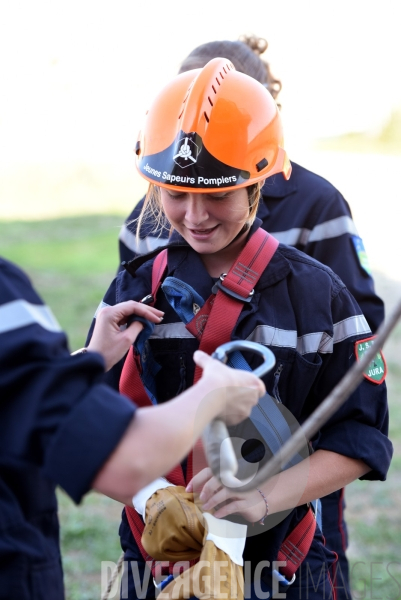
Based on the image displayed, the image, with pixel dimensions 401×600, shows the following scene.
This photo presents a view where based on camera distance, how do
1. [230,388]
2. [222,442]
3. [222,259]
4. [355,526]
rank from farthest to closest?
[355,526], [222,259], [222,442], [230,388]

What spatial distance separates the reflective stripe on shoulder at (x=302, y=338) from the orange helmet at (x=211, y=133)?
458 millimetres

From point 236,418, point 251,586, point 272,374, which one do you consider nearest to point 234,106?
point 272,374

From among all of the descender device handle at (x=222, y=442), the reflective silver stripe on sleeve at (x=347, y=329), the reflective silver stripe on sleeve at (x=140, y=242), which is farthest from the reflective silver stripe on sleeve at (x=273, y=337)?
the reflective silver stripe on sleeve at (x=140, y=242)

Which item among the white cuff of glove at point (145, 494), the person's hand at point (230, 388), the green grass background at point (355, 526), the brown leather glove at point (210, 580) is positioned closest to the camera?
the person's hand at point (230, 388)

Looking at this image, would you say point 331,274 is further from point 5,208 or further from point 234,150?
point 5,208

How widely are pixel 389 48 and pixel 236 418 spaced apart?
21515 millimetres

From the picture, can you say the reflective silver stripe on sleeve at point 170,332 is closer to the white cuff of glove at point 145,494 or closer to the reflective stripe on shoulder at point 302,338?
the reflective stripe on shoulder at point 302,338

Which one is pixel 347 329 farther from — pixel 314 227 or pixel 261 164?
pixel 314 227

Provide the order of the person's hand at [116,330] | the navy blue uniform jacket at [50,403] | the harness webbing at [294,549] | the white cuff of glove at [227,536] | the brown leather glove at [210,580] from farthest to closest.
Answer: the harness webbing at [294,549]
the person's hand at [116,330]
the white cuff of glove at [227,536]
the brown leather glove at [210,580]
the navy blue uniform jacket at [50,403]

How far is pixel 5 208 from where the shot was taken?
1597 cm

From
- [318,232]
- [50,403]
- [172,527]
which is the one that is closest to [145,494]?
[172,527]

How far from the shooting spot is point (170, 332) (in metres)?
2.38

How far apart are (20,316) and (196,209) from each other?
0.84 metres

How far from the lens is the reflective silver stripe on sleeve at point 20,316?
150 centimetres
